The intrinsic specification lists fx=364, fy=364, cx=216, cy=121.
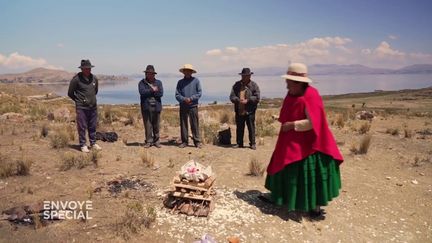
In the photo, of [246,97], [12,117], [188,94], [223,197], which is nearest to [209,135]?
[188,94]

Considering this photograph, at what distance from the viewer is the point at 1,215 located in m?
5.52

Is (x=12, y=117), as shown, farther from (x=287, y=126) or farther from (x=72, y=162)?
(x=287, y=126)

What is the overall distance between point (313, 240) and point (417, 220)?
224cm

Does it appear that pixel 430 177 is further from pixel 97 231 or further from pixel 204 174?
pixel 97 231

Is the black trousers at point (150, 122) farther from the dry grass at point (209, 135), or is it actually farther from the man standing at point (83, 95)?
the dry grass at point (209, 135)

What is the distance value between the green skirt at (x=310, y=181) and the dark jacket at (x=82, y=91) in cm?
572

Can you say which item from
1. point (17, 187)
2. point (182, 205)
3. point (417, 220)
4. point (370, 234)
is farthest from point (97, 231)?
point (417, 220)

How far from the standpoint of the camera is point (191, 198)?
222 inches

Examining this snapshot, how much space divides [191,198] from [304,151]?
186 cm

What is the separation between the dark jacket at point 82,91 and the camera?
9.09 meters

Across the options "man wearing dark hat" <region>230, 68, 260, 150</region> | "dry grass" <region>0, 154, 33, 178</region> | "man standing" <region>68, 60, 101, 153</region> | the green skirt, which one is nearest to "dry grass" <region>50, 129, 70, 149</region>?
"man standing" <region>68, 60, 101, 153</region>

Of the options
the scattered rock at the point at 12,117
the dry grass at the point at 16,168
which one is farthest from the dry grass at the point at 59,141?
the scattered rock at the point at 12,117

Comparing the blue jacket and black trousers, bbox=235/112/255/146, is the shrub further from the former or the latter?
black trousers, bbox=235/112/255/146

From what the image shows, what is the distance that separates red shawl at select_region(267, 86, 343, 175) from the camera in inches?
203
